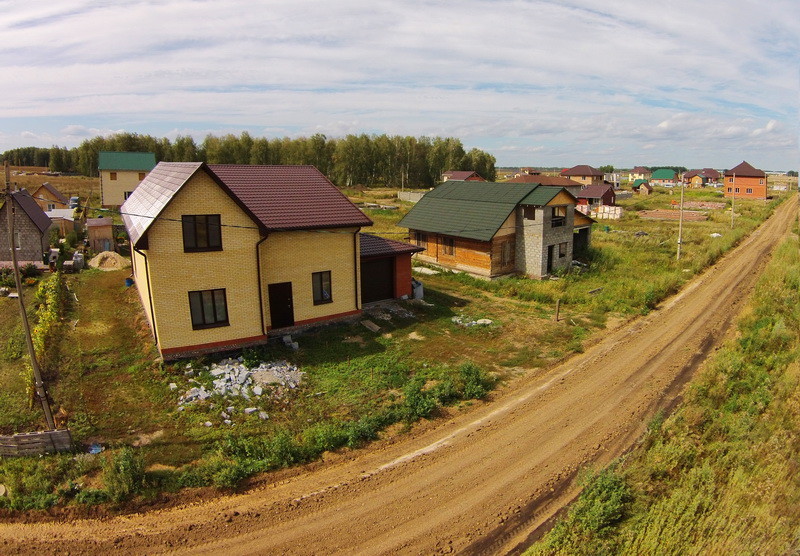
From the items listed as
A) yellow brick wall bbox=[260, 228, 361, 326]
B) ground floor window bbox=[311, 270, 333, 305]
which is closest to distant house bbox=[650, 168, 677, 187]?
yellow brick wall bbox=[260, 228, 361, 326]

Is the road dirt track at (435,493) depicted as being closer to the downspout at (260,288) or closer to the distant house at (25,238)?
the downspout at (260,288)

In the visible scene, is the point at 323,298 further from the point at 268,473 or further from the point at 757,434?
the point at 757,434

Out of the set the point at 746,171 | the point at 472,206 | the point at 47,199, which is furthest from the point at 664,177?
the point at 47,199

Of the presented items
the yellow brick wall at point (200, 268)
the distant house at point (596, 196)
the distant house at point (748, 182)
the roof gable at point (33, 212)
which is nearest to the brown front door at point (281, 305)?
the yellow brick wall at point (200, 268)

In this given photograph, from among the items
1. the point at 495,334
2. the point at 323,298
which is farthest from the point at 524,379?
the point at 323,298

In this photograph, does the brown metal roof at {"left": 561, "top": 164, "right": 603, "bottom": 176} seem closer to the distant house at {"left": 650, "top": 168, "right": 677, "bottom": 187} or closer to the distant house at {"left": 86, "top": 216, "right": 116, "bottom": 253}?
the distant house at {"left": 650, "top": 168, "right": 677, "bottom": 187}
